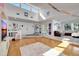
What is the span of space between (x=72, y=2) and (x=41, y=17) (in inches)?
32.3

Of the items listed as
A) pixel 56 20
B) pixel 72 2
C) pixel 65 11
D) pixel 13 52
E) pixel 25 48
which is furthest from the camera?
pixel 56 20

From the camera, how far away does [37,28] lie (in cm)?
224

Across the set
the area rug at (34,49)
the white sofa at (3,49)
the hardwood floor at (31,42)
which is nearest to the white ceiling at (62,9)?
the hardwood floor at (31,42)

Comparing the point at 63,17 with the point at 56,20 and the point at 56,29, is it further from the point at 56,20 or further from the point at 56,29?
the point at 56,29

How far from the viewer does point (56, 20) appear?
8.24ft

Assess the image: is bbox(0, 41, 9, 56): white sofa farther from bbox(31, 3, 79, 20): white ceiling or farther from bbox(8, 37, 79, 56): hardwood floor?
bbox(31, 3, 79, 20): white ceiling

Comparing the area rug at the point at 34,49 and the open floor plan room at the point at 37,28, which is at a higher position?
the open floor plan room at the point at 37,28

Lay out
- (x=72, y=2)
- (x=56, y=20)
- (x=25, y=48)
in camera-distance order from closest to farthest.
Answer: (x=72, y=2), (x=25, y=48), (x=56, y=20)

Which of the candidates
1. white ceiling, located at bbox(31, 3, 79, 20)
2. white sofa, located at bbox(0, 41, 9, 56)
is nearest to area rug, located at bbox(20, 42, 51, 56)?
white sofa, located at bbox(0, 41, 9, 56)

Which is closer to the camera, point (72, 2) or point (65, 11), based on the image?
point (72, 2)

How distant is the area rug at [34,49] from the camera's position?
80.9 inches

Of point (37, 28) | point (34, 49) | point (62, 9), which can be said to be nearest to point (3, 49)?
point (34, 49)

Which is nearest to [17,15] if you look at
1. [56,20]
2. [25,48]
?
[25,48]

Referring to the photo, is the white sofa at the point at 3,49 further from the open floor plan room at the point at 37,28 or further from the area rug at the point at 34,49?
the area rug at the point at 34,49
